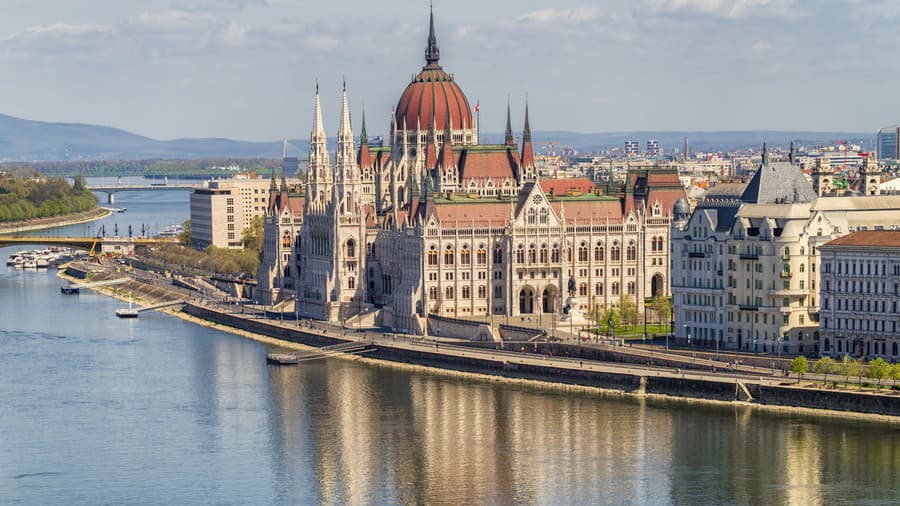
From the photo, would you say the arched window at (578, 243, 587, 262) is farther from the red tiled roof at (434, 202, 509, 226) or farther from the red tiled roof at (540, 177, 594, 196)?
the red tiled roof at (540, 177, 594, 196)

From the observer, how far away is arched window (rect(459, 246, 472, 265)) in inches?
5423

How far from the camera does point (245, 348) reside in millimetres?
138250

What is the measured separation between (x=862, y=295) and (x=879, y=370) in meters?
7.76

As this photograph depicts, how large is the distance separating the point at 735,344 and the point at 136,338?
49019 mm

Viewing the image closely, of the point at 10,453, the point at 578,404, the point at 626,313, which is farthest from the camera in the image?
the point at 626,313

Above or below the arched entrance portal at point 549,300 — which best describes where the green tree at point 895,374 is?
below

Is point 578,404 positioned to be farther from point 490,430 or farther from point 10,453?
point 10,453

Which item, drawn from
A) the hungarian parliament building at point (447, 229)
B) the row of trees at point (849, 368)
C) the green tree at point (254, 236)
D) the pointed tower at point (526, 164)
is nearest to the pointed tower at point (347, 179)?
the hungarian parliament building at point (447, 229)

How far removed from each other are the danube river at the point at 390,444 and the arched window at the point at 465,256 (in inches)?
575

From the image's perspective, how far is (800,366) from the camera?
105m

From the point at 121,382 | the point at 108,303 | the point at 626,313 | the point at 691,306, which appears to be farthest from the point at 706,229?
the point at 108,303

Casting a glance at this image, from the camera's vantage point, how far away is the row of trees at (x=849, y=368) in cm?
10212

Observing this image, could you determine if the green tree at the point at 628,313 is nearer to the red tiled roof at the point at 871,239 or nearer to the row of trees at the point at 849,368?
the red tiled roof at the point at 871,239

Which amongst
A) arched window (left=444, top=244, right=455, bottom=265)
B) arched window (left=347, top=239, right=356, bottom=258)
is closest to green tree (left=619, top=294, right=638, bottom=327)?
arched window (left=444, top=244, right=455, bottom=265)
